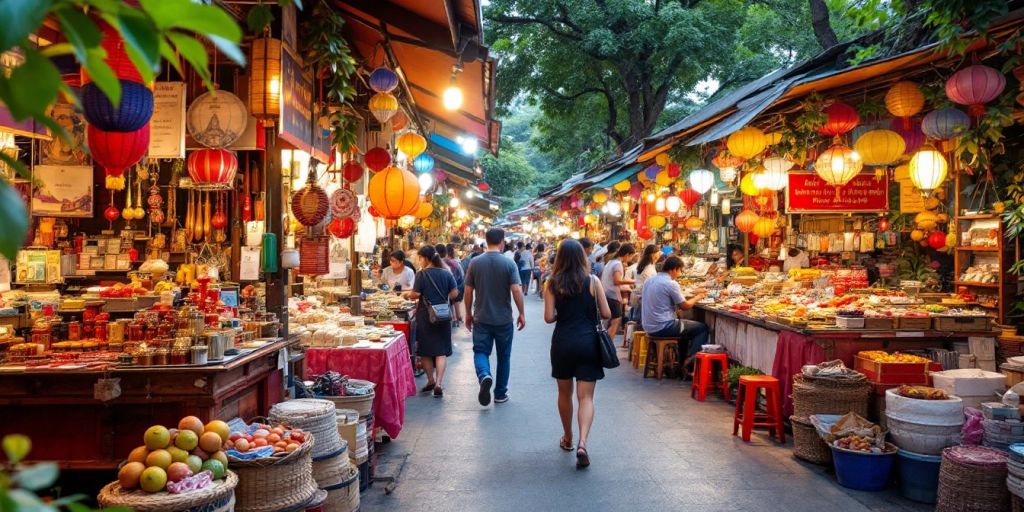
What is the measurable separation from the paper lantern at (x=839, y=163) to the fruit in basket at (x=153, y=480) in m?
8.03

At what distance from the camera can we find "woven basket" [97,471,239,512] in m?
3.49

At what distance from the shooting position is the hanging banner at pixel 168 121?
610 cm

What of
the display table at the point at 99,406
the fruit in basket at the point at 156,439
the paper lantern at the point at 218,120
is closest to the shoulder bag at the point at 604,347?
the display table at the point at 99,406

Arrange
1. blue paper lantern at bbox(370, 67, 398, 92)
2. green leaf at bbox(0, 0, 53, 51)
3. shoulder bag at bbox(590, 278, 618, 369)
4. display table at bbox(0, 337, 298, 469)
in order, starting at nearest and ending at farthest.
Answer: green leaf at bbox(0, 0, 53, 51) → display table at bbox(0, 337, 298, 469) → shoulder bag at bbox(590, 278, 618, 369) → blue paper lantern at bbox(370, 67, 398, 92)

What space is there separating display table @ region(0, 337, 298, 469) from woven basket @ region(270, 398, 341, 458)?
407 millimetres

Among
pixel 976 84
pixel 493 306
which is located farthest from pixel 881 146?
pixel 493 306

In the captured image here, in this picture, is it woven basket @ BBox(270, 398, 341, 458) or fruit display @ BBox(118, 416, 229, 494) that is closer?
fruit display @ BBox(118, 416, 229, 494)

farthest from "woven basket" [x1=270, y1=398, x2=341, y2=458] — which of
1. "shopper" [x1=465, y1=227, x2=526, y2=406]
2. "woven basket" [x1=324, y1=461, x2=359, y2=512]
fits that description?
"shopper" [x1=465, y1=227, x2=526, y2=406]

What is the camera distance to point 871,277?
626 inches

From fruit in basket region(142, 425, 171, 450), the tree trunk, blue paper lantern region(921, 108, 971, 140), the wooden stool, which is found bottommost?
the wooden stool

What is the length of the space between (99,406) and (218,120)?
2.46 metres

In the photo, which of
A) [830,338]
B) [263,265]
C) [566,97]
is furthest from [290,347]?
[566,97]

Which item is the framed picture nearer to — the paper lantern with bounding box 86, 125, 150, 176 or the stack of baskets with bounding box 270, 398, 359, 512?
the paper lantern with bounding box 86, 125, 150, 176

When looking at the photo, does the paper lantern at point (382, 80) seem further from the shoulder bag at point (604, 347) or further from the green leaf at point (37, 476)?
the green leaf at point (37, 476)
